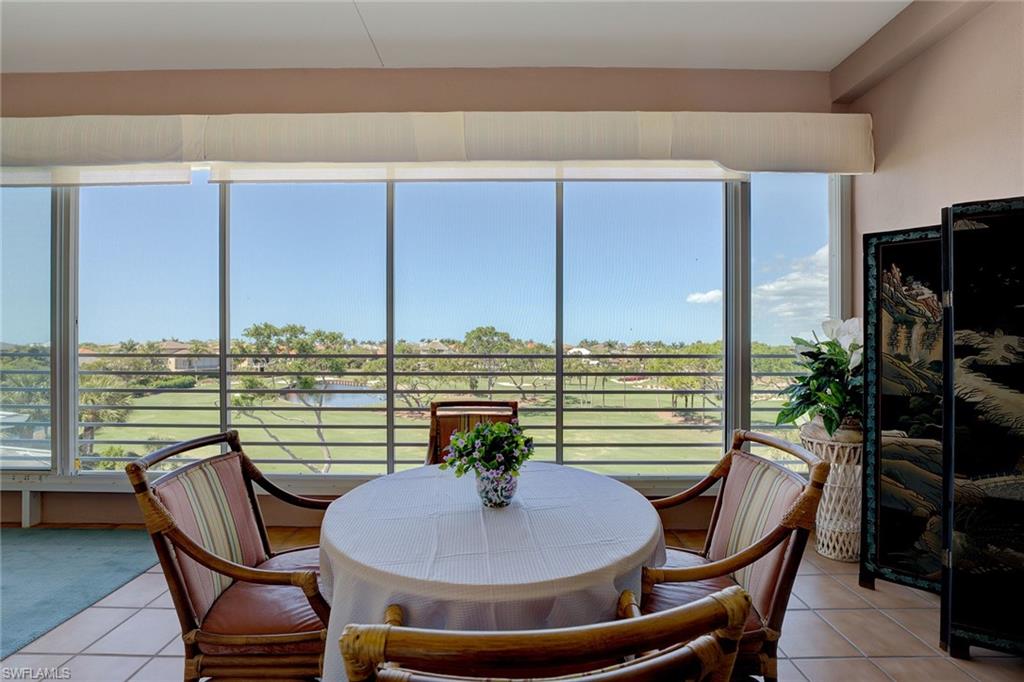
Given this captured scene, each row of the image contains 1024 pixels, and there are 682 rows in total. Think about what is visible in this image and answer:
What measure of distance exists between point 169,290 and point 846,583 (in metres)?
4.15

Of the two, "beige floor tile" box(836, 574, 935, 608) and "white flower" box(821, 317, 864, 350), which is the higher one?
"white flower" box(821, 317, 864, 350)

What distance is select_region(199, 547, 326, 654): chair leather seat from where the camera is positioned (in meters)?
1.35

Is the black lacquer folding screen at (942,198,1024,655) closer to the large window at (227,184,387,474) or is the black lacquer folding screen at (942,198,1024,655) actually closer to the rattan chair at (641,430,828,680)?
the rattan chair at (641,430,828,680)

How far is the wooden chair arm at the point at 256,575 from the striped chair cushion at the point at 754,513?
1161mm

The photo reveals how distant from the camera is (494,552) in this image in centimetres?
125

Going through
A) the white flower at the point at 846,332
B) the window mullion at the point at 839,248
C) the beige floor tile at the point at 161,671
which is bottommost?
the beige floor tile at the point at 161,671

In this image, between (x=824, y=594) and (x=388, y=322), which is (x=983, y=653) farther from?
(x=388, y=322)

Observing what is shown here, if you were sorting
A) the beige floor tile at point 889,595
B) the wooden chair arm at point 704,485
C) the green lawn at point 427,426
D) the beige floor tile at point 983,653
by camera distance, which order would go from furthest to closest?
1. the green lawn at point 427,426
2. the beige floor tile at point 889,595
3. the beige floor tile at point 983,653
4. the wooden chair arm at point 704,485

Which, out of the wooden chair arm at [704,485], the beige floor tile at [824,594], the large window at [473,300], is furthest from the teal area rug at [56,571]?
the beige floor tile at [824,594]

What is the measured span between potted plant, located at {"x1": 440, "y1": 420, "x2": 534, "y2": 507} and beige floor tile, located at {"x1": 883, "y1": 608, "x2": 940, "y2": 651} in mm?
1864

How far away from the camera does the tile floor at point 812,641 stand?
6.19 ft

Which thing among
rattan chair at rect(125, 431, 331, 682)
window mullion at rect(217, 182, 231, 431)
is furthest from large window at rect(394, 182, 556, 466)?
rattan chair at rect(125, 431, 331, 682)

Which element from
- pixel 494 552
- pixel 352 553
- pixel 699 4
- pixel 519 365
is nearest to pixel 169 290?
pixel 519 365

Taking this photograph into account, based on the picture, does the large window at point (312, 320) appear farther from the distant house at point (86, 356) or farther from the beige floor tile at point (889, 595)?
the beige floor tile at point (889, 595)
